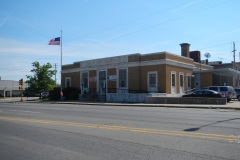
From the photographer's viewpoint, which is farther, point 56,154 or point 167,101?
point 167,101

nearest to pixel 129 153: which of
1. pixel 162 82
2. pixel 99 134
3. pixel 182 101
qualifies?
pixel 99 134

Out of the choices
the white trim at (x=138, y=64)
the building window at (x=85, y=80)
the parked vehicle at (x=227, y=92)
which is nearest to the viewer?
the parked vehicle at (x=227, y=92)

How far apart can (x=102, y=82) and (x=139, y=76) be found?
7.75 m

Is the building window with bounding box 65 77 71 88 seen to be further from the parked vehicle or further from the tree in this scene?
the parked vehicle

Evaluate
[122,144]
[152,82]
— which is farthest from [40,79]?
[122,144]

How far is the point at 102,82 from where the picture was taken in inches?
1881

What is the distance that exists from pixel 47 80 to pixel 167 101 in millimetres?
37095


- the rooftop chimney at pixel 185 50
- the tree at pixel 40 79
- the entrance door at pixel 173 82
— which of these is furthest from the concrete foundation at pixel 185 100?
the tree at pixel 40 79

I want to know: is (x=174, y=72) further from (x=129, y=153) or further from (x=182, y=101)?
Result: (x=129, y=153)

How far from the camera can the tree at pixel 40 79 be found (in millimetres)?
62062

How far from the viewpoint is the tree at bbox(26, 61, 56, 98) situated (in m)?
62.1

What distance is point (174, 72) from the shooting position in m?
41.9

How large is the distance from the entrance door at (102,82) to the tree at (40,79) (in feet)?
62.0

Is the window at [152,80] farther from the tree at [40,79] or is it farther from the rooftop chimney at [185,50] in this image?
the tree at [40,79]
